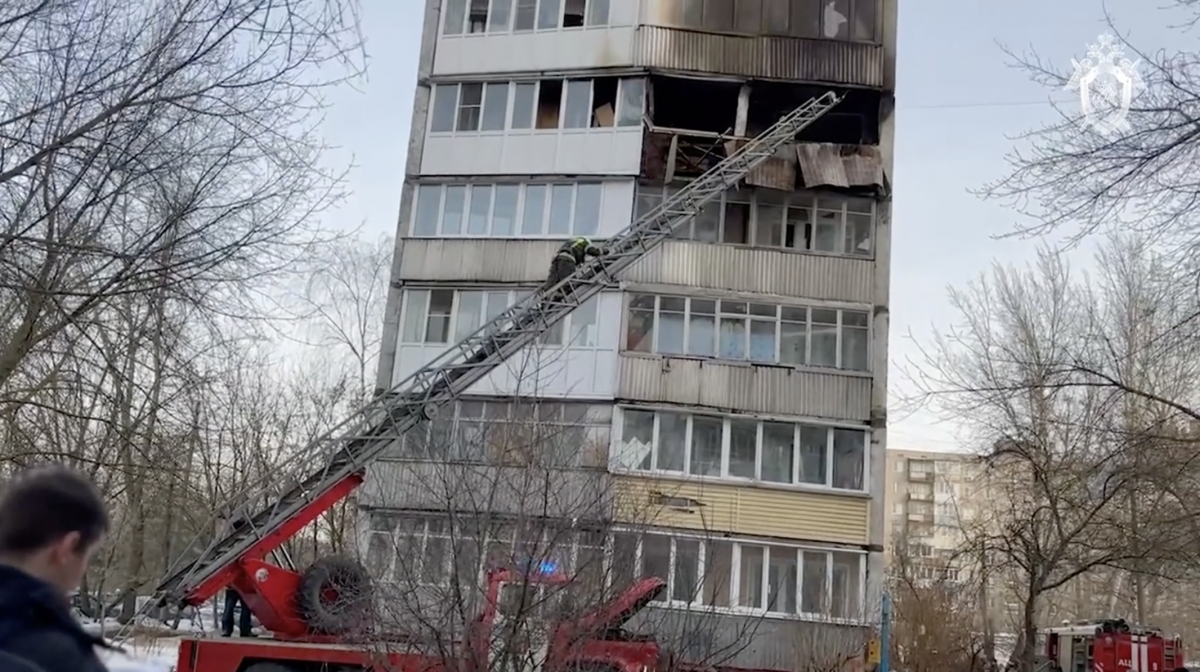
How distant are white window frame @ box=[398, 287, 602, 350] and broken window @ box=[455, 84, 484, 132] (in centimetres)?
421

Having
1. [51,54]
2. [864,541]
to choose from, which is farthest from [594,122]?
[51,54]

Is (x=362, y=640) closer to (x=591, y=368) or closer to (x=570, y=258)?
(x=570, y=258)

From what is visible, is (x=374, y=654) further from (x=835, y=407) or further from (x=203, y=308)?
(x=835, y=407)

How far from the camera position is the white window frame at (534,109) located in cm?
2419

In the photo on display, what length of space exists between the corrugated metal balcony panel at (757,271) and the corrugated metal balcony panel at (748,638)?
24.4 feet

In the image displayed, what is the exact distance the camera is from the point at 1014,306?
28.5m

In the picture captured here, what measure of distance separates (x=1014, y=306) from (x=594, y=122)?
42.9ft

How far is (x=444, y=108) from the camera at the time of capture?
83.7ft

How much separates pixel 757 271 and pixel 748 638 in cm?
1309

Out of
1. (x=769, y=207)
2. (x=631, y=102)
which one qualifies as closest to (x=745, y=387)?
(x=769, y=207)

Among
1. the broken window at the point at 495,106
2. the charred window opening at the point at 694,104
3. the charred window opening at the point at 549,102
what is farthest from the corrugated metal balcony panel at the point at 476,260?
the charred window opening at the point at 694,104

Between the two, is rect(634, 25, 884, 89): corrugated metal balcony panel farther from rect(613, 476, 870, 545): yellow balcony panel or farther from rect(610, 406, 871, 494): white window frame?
rect(613, 476, 870, 545): yellow balcony panel

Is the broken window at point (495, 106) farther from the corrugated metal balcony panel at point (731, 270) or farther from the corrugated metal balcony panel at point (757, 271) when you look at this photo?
the corrugated metal balcony panel at point (757, 271)

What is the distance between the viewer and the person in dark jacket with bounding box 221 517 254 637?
13.6 m
